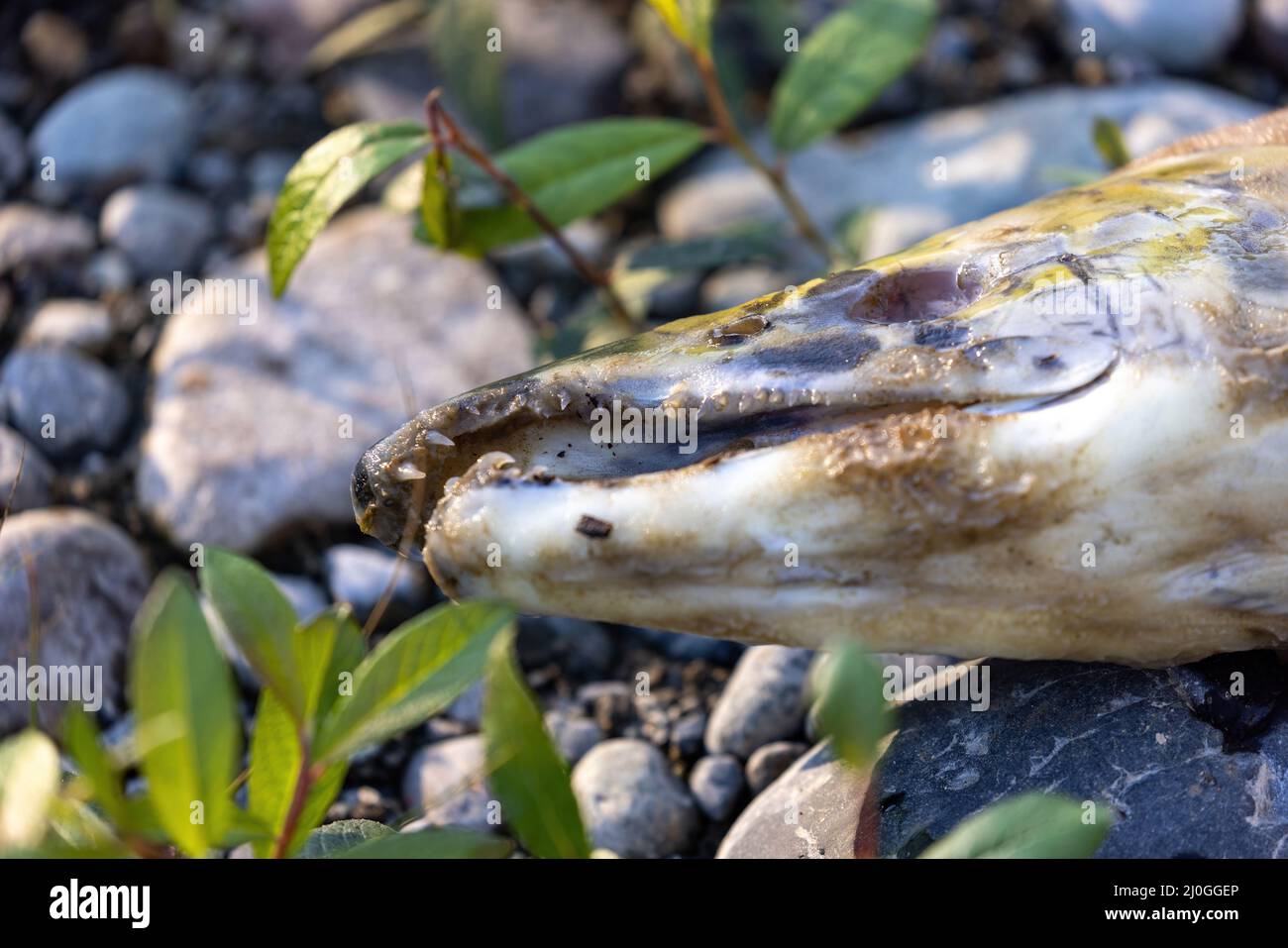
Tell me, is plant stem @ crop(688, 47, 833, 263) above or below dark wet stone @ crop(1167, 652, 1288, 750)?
above

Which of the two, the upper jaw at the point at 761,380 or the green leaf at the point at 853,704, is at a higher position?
the upper jaw at the point at 761,380

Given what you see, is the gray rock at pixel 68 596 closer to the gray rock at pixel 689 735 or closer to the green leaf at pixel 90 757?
the gray rock at pixel 689 735

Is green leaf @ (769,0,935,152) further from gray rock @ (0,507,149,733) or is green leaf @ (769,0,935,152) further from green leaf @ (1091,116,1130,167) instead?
gray rock @ (0,507,149,733)

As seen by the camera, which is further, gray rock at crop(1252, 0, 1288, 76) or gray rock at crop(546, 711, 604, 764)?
gray rock at crop(1252, 0, 1288, 76)

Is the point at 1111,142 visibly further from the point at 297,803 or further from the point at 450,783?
the point at 297,803

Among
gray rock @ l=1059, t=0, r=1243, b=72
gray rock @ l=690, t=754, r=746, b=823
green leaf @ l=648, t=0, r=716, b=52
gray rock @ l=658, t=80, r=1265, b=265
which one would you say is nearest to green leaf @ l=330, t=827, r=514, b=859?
gray rock @ l=690, t=754, r=746, b=823

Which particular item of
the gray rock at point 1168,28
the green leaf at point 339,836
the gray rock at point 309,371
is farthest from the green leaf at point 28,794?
the gray rock at point 1168,28
